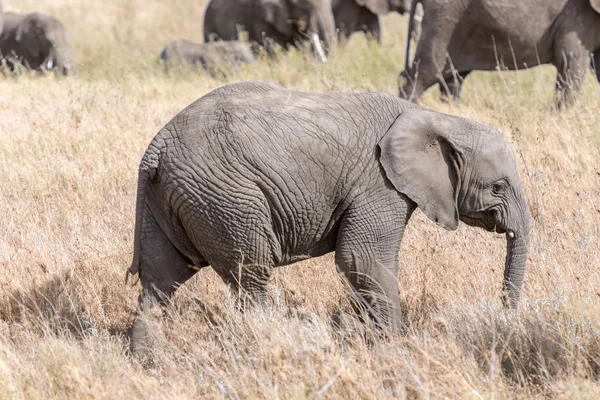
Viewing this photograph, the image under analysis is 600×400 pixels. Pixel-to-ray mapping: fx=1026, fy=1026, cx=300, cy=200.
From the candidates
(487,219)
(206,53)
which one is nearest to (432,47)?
(487,219)

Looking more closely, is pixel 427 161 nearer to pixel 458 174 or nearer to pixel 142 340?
pixel 458 174

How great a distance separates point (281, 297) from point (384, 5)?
44.3ft

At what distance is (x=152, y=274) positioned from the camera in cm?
491

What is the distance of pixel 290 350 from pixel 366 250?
0.73 meters

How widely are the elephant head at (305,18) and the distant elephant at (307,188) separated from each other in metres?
11.0

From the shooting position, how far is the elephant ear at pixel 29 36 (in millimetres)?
17547

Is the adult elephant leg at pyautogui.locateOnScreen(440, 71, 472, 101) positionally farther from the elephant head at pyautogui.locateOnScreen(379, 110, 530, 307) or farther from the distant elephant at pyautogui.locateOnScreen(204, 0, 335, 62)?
the distant elephant at pyautogui.locateOnScreen(204, 0, 335, 62)

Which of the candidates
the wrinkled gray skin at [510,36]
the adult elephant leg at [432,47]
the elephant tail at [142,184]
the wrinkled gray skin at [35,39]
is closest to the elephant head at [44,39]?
the wrinkled gray skin at [35,39]

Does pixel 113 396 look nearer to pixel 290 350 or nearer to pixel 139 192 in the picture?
pixel 290 350

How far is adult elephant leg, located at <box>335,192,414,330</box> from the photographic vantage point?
485 centimetres

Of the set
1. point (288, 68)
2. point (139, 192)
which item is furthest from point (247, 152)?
point (288, 68)

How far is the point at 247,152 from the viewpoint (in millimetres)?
4672

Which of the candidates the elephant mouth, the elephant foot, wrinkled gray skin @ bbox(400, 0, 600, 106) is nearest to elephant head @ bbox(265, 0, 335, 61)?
wrinkled gray skin @ bbox(400, 0, 600, 106)

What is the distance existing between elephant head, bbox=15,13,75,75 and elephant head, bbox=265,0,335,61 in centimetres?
341
